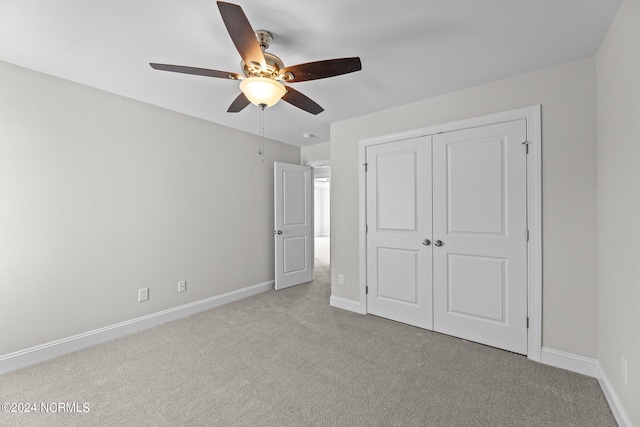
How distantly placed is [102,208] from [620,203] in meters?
4.03

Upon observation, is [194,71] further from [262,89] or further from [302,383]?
[302,383]

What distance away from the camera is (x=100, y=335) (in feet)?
8.54

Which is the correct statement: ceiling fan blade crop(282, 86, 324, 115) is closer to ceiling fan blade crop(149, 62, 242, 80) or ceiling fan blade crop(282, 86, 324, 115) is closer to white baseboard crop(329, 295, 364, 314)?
ceiling fan blade crop(149, 62, 242, 80)

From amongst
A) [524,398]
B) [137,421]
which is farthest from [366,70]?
[137,421]

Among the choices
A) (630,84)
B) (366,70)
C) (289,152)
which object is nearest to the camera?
(630,84)

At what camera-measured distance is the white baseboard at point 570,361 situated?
2035mm

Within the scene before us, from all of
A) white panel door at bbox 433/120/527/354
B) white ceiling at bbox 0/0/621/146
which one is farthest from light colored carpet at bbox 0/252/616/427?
white ceiling at bbox 0/0/621/146

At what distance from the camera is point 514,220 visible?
2355 mm

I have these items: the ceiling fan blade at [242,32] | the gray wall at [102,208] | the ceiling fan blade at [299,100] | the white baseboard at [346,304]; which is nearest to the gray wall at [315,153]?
the gray wall at [102,208]

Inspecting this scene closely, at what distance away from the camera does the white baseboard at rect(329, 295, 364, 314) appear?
334 cm

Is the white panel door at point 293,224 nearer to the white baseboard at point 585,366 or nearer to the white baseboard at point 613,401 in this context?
the white baseboard at point 585,366

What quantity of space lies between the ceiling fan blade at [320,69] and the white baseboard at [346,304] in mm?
2613

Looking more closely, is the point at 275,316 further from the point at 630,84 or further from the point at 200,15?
the point at 630,84

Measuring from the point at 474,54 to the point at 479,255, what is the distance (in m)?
1.69
